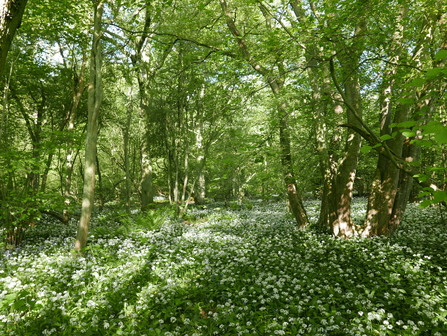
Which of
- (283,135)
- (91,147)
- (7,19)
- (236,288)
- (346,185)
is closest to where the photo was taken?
(7,19)

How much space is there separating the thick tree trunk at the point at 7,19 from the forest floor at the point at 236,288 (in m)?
2.70

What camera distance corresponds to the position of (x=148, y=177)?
1471cm

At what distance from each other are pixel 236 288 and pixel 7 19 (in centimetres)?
559

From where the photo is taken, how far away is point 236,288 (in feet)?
18.3

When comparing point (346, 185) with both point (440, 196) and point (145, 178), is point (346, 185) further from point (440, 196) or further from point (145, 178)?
point (145, 178)

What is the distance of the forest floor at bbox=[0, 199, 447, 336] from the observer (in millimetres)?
4227

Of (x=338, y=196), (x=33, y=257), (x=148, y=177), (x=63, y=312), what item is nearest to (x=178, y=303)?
(x=63, y=312)

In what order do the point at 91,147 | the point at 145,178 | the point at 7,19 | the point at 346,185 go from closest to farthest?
the point at 7,19
the point at 91,147
the point at 346,185
the point at 145,178

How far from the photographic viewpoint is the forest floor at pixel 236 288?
4.23 meters

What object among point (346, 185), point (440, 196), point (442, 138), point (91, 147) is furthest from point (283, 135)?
point (442, 138)

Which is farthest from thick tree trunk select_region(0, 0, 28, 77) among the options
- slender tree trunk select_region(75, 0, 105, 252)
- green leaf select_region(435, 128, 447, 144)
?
slender tree trunk select_region(75, 0, 105, 252)

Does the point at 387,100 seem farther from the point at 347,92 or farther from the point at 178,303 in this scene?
the point at 178,303

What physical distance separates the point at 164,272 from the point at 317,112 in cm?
667

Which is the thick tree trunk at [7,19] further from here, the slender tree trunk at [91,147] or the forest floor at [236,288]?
the slender tree trunk at [91,147]
